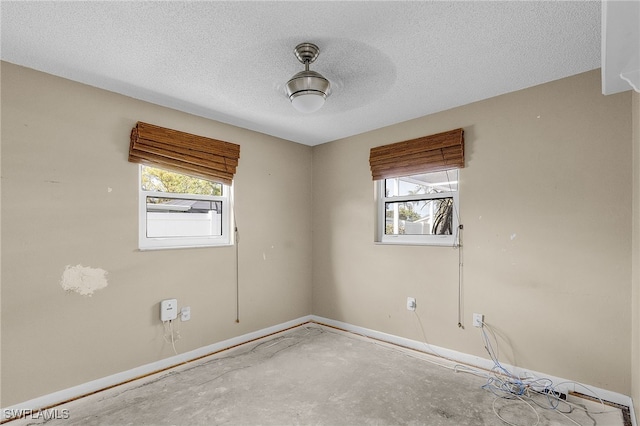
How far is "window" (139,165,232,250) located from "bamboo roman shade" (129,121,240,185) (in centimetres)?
12

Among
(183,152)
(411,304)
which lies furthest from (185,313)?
(411,304)

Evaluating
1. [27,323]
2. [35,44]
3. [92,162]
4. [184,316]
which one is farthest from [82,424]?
[35,44]

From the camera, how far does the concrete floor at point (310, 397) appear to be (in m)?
2.09

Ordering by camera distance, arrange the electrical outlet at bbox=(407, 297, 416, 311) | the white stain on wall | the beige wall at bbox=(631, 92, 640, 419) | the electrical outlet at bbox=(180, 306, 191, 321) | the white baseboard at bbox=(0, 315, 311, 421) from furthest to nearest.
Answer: the electrical outlet at bbox=(407, 297, 416, 311) < the electrical outlet at bbox=(180, 306, 191, 321) < the white stain on wall < the white baseboard at bbox=(0, 315, 311, 421) < the beige wall at bbox=(631, 92, 640, 419)

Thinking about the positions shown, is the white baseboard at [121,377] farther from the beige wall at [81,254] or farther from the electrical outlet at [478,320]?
the electrical outlet at [478,320]

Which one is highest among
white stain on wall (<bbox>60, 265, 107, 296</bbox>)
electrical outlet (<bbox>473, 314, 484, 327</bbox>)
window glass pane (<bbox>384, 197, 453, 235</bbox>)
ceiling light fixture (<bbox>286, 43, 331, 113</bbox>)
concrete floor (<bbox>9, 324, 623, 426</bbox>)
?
ceiling light fixture (<bbox>286, 43, 331, 113</bbox>)

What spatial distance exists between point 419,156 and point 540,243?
4.45 feet

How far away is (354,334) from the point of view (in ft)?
12.3

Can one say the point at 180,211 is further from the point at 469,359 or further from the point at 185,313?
the point at 469,359

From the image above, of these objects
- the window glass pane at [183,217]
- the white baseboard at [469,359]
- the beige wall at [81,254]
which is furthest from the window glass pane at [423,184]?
the window glass pane at [183,217]

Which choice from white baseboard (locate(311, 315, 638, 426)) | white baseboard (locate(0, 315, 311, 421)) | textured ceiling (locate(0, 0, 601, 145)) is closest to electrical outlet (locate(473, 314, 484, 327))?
white baseboard (locate(311, 315, 638, 426))

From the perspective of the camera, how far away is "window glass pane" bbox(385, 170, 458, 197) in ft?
10.6

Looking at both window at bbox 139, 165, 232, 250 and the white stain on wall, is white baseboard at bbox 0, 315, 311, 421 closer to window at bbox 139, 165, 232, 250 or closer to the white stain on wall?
the white stain on wall

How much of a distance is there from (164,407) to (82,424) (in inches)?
19.0
